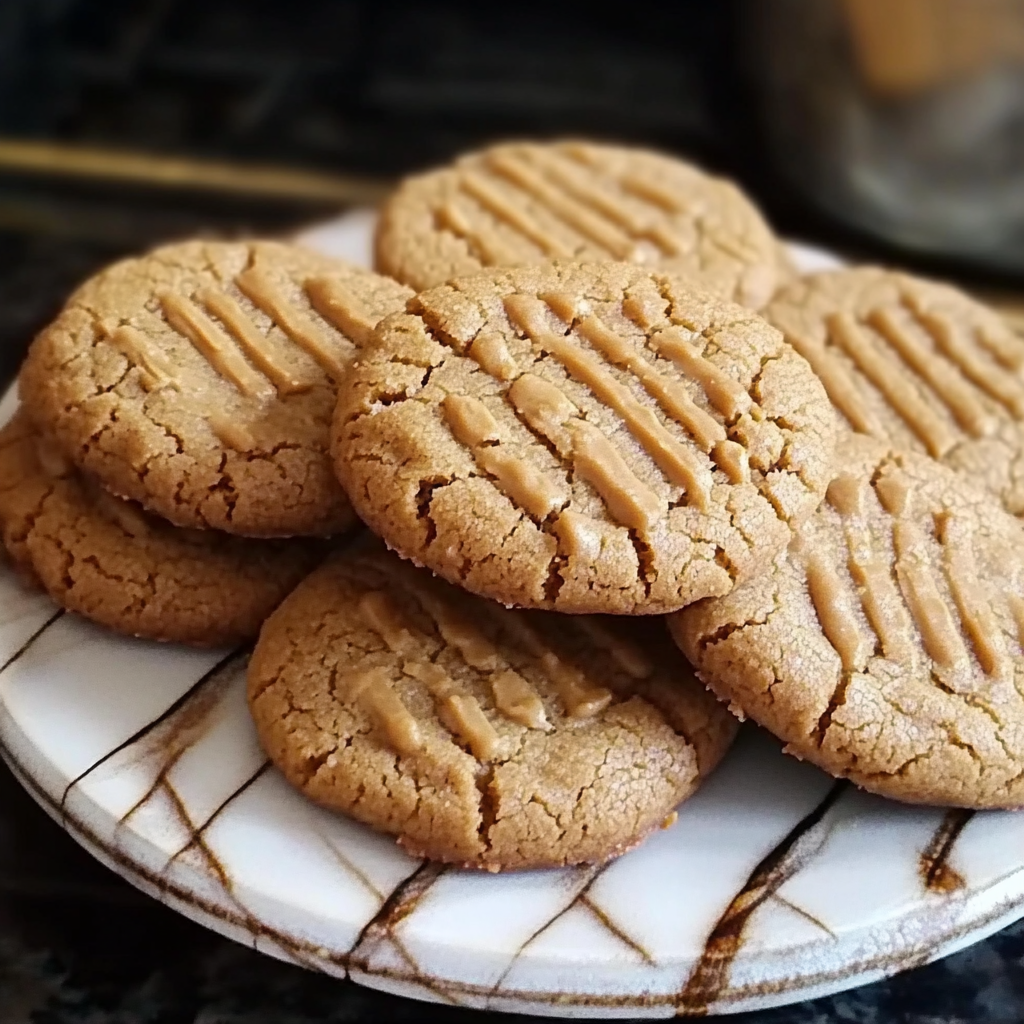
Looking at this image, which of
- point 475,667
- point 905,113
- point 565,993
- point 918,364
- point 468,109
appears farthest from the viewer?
point 468,109

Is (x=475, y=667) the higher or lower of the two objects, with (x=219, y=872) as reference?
higher

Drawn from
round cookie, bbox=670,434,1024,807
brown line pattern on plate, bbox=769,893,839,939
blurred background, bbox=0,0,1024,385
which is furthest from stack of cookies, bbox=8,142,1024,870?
blurred background, bbox=0,0,1024,385

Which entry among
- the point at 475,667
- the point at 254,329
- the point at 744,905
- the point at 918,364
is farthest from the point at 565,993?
the point at 918,364

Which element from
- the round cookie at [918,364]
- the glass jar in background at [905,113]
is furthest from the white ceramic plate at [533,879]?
the glass jar in background at [905,113]

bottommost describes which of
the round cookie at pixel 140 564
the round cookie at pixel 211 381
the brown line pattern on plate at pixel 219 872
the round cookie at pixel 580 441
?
the brown line pattern on plate at pixel 219 872

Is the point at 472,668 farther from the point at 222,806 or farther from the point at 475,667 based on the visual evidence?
the point at 222,806

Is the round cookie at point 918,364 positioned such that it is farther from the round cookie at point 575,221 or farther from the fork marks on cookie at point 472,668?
the fork marks on cookie at point 472,668

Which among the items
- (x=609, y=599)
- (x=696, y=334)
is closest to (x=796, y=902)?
(x=609, y=599)
